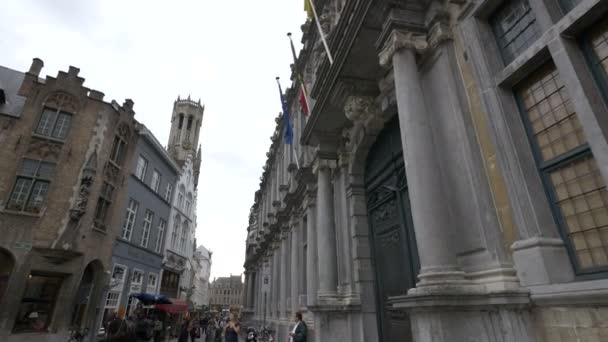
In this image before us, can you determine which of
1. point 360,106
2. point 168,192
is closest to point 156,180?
point 168,192

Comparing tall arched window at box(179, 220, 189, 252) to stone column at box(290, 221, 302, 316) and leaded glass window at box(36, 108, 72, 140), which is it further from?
stone column at box(290, 221, 302, 316)

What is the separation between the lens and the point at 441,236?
384 centimetres

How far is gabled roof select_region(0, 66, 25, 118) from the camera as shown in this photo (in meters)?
15.2

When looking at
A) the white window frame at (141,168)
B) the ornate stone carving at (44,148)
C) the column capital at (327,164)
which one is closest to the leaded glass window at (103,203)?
the ornate stone carving at (44,148)

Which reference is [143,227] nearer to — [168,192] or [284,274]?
[168,192]

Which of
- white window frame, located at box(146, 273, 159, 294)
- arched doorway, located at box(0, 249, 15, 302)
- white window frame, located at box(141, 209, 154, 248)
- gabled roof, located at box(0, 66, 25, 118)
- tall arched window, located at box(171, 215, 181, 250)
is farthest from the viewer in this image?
tall arched window, located at box(171, 215, 181, 250)

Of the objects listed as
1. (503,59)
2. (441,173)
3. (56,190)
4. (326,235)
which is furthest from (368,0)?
(56,190)

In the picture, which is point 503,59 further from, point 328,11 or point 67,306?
point 67,306

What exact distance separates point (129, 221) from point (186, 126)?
42.1m

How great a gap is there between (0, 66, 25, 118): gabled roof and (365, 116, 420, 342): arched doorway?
57.1 feet

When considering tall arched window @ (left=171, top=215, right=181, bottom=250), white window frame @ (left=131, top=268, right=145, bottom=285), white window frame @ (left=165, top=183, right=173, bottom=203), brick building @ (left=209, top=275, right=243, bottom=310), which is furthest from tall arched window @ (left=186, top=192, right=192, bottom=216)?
brick building @ (left=209, top=275, right=243, bottom=310)

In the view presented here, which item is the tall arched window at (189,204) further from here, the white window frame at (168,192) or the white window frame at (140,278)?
the white window frame at (140,278)

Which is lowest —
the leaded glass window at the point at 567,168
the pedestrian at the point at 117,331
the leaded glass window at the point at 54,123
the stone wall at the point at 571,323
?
the pedestrian at the point at 117,331

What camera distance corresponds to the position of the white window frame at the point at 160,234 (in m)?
24.0
